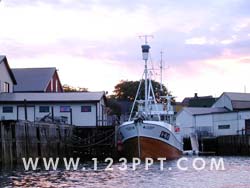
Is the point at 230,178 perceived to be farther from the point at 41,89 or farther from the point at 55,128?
the point at 41,89

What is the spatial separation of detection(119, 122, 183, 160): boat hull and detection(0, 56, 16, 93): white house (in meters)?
17.7

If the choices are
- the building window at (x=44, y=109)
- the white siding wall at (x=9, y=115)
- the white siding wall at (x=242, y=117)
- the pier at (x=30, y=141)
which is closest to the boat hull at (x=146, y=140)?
the pier at (x=30, y=141)

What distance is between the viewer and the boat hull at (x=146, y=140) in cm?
5206

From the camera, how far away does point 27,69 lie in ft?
279

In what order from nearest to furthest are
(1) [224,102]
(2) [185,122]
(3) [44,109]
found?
(3) [44,109]
(2) [185,122]
(1) [224,102]

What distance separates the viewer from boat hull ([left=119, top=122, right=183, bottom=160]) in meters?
52.1

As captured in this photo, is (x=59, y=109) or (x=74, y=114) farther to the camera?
(x=59, y=109)

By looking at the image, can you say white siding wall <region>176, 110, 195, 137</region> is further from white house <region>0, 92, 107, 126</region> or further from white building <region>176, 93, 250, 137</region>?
white house <region>0, 92, 107, 126</region>

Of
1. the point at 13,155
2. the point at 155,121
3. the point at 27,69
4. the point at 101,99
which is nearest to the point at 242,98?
the point at 27,69

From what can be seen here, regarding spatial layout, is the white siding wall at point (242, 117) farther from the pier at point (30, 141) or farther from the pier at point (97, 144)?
the pier at point (30, 141)

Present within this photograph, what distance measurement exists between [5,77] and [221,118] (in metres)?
36.6

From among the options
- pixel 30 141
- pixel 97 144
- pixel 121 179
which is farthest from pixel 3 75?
pixel 121 179

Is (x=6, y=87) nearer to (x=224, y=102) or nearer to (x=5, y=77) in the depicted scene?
(x=5, y=77)

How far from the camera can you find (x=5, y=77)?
66.5 m
